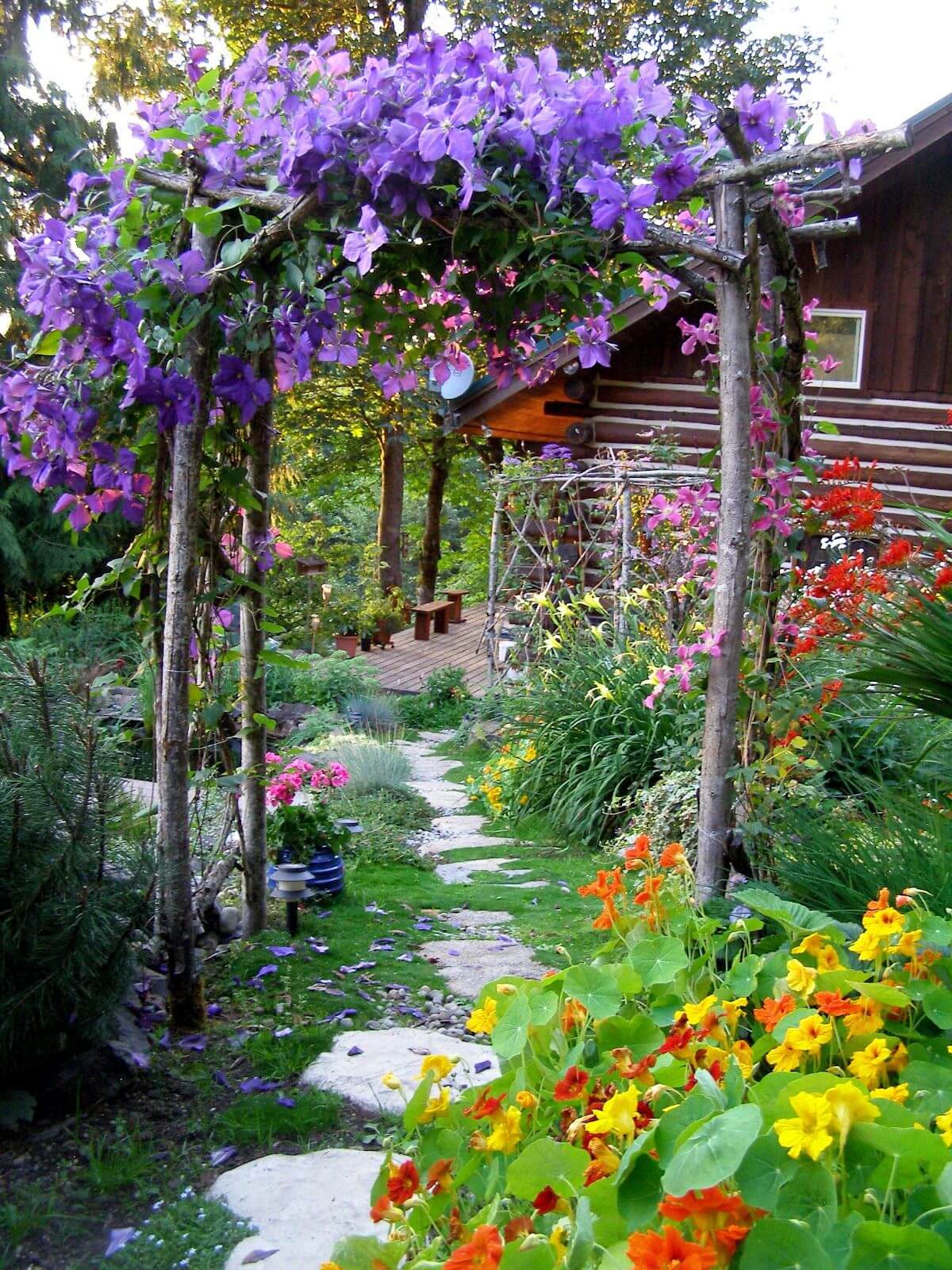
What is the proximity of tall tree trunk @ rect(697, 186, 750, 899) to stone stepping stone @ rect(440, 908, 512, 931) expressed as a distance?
4.74ft

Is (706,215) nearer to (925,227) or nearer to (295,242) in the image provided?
(295,242)

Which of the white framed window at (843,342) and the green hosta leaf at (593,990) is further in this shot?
the white framed window at (843,342)

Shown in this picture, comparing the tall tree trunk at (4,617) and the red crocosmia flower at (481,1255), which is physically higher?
the red crocosmia flower at (481,1255)

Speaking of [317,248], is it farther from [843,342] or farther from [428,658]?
[428,658]

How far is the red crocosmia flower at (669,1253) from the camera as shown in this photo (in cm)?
102

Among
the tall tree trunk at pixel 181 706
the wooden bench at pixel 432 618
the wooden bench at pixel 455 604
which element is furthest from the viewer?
the wooden bench at pixel 455 604

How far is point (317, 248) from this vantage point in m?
2.62

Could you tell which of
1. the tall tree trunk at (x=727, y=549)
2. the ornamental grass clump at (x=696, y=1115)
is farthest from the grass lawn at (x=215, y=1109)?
the ornamental grass clump at (x=696, y=1115)

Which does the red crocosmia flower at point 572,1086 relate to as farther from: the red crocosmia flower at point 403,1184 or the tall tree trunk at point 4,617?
the tall tree trunk at point 4,617

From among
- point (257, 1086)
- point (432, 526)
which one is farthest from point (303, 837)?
point (432, 526)

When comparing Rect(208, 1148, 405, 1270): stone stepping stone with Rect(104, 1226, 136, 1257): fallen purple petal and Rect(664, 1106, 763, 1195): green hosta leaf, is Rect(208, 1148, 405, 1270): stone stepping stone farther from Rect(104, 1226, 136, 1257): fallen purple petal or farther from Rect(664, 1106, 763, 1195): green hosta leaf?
Rect(664, 1106, 763, 1195): green hosta leaf

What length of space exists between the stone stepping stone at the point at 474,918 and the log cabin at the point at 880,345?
4.88m

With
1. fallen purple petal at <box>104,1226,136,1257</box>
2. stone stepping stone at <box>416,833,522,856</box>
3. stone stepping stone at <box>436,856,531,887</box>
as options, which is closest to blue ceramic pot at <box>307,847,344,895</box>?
stone stepping stone at <box>436,856,531,887</box>

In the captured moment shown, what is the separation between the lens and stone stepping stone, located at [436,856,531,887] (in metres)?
4.96
